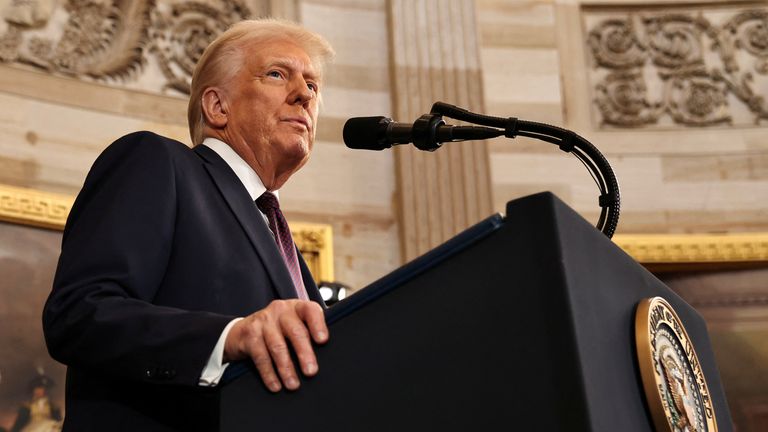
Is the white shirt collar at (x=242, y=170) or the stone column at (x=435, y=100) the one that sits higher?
the stone column at (x=435, y=100)

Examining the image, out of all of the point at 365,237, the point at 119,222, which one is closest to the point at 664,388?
the point at 119,222

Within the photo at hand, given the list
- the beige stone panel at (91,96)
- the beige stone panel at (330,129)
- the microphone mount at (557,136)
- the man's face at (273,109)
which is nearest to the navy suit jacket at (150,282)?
the man's face at (273,109)

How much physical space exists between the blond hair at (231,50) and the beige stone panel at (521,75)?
4.05 meters

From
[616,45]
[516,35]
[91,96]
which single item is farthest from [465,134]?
[616,45]

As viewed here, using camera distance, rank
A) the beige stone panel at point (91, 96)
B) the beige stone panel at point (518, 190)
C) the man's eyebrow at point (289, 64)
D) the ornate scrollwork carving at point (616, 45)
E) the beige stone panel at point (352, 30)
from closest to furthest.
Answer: the man's eyebrow at point (289, 64)
the beige stone panel at point (91, 96)
the beige stone panel at point (518, 190)
the beige stone panel at point (352, 30)
the ornate scrollwork carving at point (616, 45)

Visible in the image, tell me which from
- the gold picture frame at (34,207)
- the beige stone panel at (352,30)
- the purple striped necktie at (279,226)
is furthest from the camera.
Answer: the beige stone panel at (352,30)

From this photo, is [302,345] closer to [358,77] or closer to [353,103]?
[353,103]

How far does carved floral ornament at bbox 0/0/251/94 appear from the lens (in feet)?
18.7

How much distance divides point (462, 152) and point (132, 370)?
4.78 m

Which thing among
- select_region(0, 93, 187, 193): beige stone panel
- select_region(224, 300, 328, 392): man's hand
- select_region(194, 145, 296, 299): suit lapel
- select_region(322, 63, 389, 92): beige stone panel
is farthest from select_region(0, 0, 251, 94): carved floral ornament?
select_region(224, 300, 328, 392): man's hand

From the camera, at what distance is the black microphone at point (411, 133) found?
221 cm

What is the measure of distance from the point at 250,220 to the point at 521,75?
4.87 meters

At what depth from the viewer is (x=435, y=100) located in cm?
642

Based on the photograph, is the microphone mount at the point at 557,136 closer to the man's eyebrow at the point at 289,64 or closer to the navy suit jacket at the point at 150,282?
the navy suit jacket at the point at 150,282
